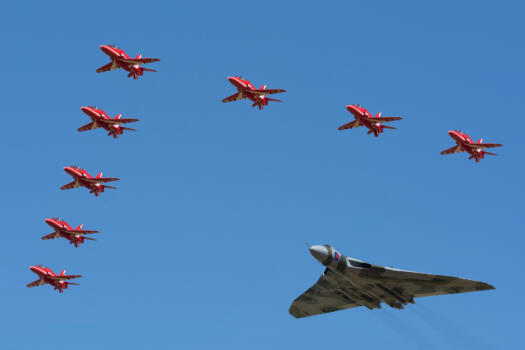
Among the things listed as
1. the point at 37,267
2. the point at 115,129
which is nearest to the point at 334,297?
the point at 115,129

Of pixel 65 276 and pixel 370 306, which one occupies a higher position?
pixel 65 276

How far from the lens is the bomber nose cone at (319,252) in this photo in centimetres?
6388

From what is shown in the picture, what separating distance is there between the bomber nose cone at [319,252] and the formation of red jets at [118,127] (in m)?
30.7

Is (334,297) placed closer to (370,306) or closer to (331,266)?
(370,306)

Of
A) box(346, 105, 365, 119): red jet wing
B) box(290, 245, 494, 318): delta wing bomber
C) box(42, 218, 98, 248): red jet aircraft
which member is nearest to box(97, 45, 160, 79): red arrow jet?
box(42, 218, 98, 248): red jet aircraft

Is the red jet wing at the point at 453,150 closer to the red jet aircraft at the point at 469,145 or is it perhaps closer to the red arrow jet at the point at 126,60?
the red jet aircraft at the point at 469,145

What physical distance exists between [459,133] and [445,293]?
97.1 feet

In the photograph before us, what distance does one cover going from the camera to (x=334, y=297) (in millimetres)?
75438

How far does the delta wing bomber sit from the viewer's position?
65625mm

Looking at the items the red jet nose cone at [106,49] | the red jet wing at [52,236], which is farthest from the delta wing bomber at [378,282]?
the red jet wing at [52,236]

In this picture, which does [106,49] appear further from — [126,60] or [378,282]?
[378,282]

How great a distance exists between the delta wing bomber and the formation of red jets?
27330mm

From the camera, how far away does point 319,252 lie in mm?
63906

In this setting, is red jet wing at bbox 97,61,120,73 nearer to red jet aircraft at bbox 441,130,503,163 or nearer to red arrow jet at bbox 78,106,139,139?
red arrow jet at bbox 78,106,139,139
